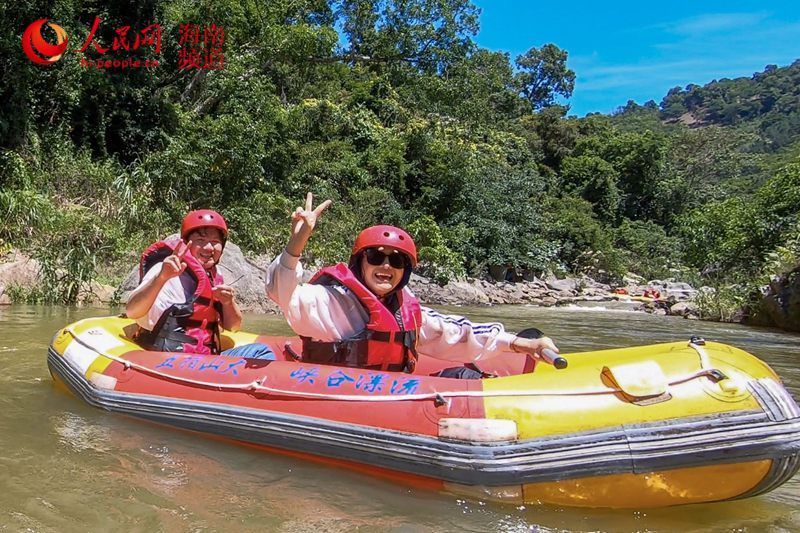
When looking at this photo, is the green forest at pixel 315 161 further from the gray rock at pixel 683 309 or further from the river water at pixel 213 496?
the river water at pixel 213 496

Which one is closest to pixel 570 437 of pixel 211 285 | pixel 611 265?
pixel 211 285

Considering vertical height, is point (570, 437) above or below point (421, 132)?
below

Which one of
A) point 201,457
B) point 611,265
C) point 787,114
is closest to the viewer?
point 201,457

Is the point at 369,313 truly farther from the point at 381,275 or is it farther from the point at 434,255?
the point at 434,255

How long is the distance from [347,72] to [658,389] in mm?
20079

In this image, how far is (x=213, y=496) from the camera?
236 cm

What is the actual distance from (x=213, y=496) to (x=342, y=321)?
0.96 m

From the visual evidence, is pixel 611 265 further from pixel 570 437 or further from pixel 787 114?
pixel 787 114

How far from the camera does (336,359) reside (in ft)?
9.91

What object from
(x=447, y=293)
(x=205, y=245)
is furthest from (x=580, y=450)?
(x=447, y=293)

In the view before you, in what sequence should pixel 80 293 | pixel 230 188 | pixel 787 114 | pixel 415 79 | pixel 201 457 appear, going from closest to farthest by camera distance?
pixel 201 457 < pixel 80 293 < pixel 230 188 < pixel 415 79 < pixel 787 114

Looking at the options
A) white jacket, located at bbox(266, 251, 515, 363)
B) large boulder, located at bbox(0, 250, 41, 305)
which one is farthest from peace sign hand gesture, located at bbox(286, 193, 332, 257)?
large boulder, located at bbox(0, 250, 41, 305)

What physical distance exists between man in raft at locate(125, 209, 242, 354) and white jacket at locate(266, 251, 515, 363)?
84cm

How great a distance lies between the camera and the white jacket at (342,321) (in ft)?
8.88
